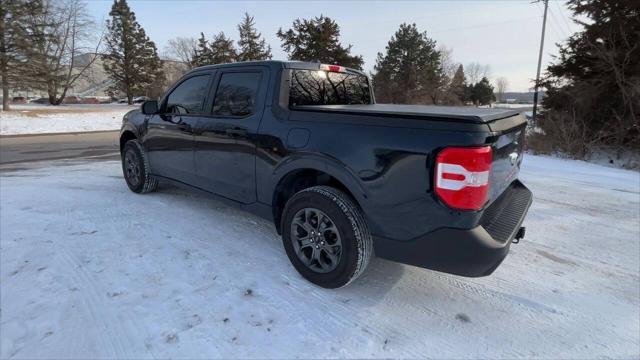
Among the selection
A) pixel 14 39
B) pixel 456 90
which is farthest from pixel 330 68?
pixel 456 90

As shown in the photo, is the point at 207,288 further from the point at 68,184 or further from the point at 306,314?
the point at 68,184

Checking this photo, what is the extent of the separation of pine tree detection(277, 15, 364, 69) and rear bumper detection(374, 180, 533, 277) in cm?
3488

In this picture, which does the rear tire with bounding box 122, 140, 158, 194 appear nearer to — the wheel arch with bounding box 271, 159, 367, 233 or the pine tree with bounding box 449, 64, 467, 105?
the wheel arch with bounding box 271, 159, 367, 233

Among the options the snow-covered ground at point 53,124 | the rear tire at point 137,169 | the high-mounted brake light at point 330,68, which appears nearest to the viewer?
the high-mounted brake light at point 330,68

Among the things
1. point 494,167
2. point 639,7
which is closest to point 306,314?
point 494,167

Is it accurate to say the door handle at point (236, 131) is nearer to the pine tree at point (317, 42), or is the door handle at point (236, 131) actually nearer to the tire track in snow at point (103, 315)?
the tire track in snow at point (103, 315)

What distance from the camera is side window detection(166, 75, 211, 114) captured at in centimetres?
398

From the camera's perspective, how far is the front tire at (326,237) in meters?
2.59

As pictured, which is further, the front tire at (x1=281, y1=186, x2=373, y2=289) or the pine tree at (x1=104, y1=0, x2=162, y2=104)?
the pine tree at (x1=104, y1=0, x2=162, y2=104)

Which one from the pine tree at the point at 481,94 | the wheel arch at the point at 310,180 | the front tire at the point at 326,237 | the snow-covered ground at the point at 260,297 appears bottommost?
the snow-covered ground at the point at 260,297

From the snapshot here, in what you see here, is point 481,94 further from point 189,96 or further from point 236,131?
point 236,131

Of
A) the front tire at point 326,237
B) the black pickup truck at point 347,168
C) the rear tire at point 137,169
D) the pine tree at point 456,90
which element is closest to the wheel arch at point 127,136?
the rear tire at point 137,169

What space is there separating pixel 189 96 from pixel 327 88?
5.48ft

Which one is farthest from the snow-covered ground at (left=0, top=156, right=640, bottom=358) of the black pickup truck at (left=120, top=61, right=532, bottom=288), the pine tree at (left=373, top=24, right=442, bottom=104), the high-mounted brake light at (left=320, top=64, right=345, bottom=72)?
the pine tree at (left=373, top=24, right=442, bottom=104)
